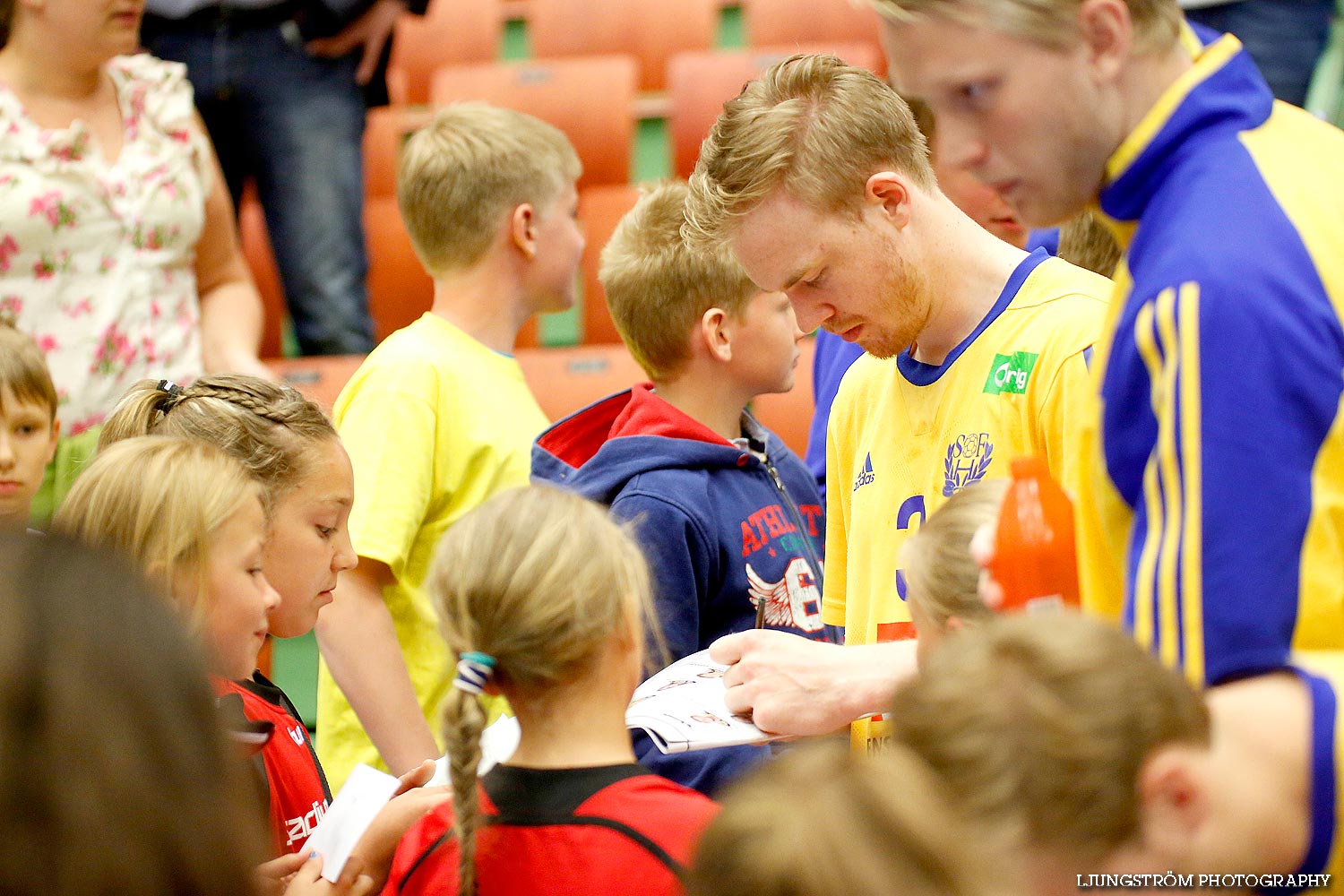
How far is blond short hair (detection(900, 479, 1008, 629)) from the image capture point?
1.37 m

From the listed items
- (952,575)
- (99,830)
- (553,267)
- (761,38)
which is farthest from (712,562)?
(761,38)

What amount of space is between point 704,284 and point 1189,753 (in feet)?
4.89

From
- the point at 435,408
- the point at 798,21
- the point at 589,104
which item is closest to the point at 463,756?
the point at 435,408

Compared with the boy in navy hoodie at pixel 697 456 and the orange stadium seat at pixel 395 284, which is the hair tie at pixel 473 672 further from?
the orange stadium seat at pixel 395 284

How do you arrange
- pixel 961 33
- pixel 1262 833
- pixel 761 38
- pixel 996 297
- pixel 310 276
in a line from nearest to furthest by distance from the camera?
pixel 1262 833, pixel 961 33, pixel 996 297, pixel 310 276, pixel 761 38

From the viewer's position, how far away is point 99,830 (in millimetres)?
725

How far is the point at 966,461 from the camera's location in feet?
5.27

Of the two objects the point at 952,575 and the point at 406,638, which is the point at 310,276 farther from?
the point at 952,575

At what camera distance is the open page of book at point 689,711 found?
142cm

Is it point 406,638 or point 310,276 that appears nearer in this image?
point 406,638

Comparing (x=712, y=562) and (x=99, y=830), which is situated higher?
(x=99, y=830)

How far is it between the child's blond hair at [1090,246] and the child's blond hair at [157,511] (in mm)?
1485

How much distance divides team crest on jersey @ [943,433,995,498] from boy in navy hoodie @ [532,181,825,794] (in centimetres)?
48

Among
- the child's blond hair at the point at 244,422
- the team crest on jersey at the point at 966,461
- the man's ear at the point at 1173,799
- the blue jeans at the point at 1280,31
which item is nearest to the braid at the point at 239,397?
A: the child's blond hair at the point at 244,422
